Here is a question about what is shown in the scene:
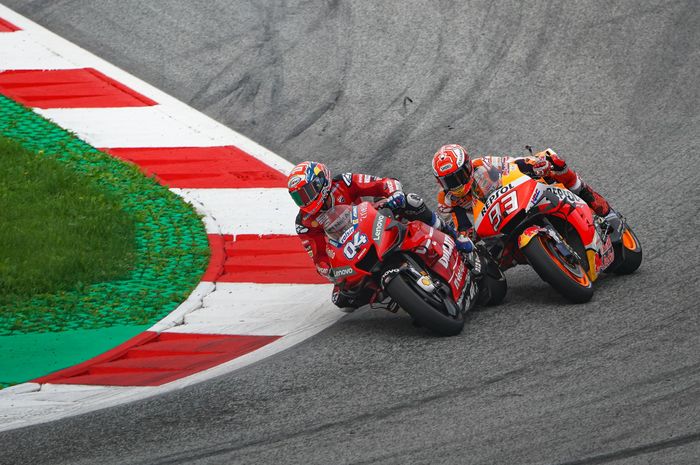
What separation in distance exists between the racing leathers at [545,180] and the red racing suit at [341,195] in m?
0.46

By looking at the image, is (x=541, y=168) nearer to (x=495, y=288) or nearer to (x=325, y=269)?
(x=495, y=288)

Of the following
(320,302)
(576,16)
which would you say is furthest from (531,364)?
(576,16)

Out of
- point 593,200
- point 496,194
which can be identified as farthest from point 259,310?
point 593,200

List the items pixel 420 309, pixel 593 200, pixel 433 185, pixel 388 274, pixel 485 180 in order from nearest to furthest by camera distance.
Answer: pixel 420 309
pixel 388 274
pixel 485 180
pixel 593 200
pixel 433 185

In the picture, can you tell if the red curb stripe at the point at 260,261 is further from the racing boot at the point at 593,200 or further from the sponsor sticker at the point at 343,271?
the racing boot at the point at 593,200

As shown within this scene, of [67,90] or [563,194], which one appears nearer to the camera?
[563,194]

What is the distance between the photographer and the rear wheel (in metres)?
8.74

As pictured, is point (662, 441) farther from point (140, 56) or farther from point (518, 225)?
point (140, 56)

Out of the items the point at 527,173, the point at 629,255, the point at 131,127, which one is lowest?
the point at 629,255

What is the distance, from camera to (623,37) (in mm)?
13055

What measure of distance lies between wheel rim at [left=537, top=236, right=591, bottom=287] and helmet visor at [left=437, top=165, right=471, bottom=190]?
0.85m

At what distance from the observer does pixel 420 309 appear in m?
7.80

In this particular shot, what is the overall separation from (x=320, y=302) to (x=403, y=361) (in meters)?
1.99

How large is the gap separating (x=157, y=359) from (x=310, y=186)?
176 cm
